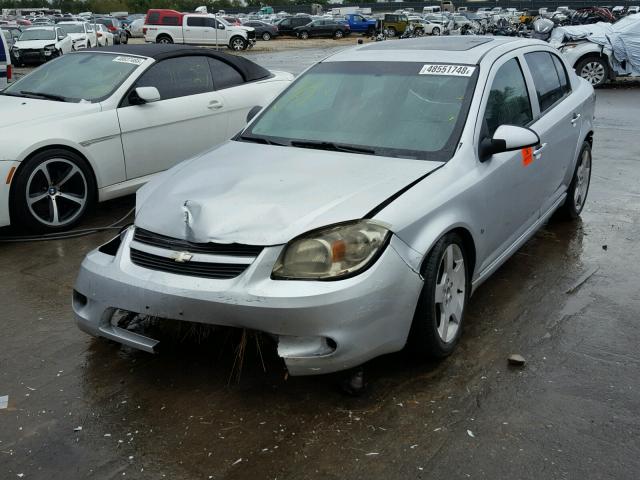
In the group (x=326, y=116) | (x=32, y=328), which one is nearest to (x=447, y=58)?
(x=326, y=116)

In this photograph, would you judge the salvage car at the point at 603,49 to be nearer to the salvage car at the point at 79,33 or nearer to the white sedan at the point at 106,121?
the white sedan at the point at 106,121

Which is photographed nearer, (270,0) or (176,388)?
(176,388)

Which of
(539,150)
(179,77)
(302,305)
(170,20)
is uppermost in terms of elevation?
(179,77)

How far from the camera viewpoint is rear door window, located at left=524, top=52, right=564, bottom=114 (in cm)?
515

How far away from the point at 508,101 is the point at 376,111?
93cm

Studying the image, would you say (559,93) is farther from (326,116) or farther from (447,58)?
(326,116)

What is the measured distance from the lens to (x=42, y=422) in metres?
3.33

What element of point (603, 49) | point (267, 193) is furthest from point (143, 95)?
point (603, 49)

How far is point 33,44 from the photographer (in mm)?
28469

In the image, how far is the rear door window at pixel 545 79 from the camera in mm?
5146

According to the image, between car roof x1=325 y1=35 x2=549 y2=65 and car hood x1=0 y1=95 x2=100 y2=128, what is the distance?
99.3 inches

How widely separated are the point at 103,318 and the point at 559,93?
3.86 metres

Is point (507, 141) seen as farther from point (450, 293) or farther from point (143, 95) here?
point (143, 95)

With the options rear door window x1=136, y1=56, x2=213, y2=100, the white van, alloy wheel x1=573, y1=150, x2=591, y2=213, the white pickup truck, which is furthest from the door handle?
the white pickup truck
